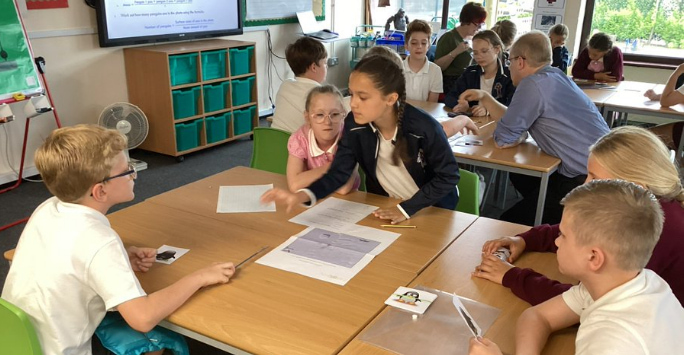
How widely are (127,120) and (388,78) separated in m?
3.24

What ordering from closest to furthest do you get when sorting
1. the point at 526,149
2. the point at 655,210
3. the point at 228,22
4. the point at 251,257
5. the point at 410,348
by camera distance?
the point at 655,210
the point at 410,348
the point at 251,257
the point at 526,149
the point at 228,22

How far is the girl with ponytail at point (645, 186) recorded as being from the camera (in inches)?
57.8

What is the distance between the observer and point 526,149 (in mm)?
3070

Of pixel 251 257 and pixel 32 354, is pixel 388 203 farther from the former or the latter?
pixel 32 354

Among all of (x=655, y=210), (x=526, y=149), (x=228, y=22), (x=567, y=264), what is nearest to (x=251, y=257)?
(x=567, y=264)

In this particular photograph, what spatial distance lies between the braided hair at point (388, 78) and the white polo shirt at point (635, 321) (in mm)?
1105

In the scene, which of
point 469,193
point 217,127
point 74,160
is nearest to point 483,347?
point 74,160

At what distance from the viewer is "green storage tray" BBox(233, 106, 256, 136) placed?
5.85m

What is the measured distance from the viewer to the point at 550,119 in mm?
2979

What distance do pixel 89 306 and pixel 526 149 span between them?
235 centimetres

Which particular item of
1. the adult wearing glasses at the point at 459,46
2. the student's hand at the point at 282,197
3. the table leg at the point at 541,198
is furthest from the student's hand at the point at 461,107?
the student's hand at the point at 282,197

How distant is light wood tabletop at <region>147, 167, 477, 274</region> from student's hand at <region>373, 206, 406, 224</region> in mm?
19

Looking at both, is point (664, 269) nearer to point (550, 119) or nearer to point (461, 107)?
point (550, 119)

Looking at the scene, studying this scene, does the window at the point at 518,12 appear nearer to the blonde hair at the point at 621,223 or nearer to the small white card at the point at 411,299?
the small white card at the point at 411,299
